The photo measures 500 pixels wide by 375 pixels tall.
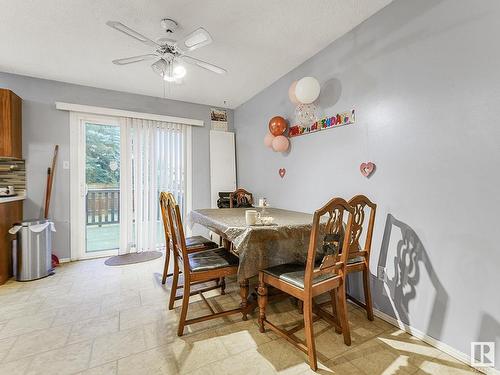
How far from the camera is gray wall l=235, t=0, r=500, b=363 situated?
4.65 feet

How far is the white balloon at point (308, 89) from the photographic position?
2.42 m

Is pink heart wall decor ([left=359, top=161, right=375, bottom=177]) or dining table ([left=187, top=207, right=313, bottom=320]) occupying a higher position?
pink heart wall decor ([left=359, top=161, right=375, bottom=177])

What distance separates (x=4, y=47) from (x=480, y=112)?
Result: 4.12 meters

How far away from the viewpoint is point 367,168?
2.06 meters

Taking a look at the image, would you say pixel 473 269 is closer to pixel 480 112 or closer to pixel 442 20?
pixel 480 112

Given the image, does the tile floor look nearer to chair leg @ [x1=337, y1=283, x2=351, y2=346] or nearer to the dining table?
chair leg @ [x1=337, y1=283, x2=351, y2=346]

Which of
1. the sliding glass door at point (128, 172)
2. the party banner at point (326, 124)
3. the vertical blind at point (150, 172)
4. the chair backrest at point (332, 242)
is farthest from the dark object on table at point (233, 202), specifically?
the chair backrest at point (332, 242)

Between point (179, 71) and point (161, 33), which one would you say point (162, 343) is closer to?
point (179, 71)

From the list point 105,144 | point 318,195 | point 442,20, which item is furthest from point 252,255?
point 105,144

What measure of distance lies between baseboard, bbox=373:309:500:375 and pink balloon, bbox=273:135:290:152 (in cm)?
191

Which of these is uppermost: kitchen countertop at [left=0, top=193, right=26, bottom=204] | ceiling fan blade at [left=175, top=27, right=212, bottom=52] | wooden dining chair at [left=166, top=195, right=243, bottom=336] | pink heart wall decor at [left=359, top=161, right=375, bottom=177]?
ceiling fan blade at [left=175, top=27, right=212, bottom=52]

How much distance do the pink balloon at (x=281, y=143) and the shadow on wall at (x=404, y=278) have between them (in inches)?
57.3

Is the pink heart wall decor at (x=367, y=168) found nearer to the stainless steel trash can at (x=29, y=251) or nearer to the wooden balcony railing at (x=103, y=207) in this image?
the stainless steel trash can at (x=29, y=251)

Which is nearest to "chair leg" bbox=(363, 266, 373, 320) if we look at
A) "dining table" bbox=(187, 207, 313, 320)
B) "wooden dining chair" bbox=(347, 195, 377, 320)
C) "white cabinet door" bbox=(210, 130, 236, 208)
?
"wooden dining chair" bbox=(347, 195, 377, 320)
